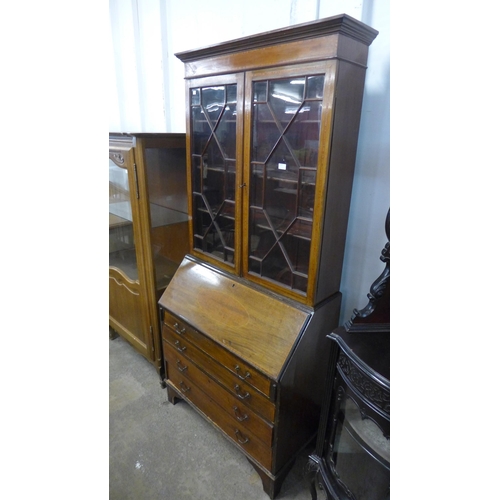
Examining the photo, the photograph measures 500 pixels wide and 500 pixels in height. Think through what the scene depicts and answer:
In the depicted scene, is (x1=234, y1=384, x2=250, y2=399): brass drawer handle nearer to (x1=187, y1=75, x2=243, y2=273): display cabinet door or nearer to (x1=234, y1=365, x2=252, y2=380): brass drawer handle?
(x1=234, y1=365, x2=252, y2=380): brass drawer handle

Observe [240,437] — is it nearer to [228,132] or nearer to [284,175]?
[284,175]

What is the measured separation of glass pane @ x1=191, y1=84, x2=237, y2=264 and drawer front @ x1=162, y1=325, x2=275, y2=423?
1.62ft

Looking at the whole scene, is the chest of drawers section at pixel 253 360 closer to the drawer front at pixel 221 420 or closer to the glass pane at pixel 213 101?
the drawer front at pixel 221 420

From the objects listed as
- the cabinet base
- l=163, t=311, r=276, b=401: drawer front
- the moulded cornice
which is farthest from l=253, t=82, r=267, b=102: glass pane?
the cabinet base

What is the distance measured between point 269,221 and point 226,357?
2.11 ft

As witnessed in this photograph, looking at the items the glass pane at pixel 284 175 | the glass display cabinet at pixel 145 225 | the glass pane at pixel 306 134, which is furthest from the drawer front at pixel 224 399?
the glass pane at pixel 306 134

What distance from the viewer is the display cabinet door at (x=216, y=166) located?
141cm

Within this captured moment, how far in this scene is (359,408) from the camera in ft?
3.29

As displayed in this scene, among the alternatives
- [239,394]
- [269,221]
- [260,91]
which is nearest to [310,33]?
[260,91]

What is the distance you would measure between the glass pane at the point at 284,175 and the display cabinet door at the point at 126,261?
84cm
